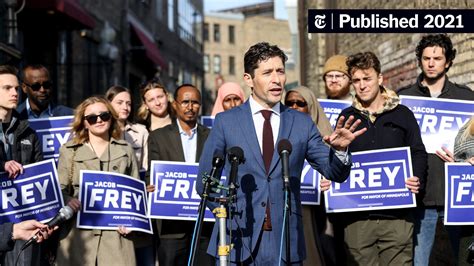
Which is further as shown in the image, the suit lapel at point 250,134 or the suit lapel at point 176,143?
the suit lapel at point 176,143

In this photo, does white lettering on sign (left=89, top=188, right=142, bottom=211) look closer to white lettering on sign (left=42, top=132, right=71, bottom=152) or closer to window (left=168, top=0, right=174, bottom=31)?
white lettering on sign (left=42, top=132, right=71, bottom=152)

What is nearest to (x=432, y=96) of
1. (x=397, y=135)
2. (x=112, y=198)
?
(x=397, y=135)

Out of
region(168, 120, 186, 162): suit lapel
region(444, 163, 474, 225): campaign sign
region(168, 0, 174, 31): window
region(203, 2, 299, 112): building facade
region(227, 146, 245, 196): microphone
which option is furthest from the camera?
region(203, 2, 299, 112): building facade

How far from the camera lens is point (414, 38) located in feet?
43.7

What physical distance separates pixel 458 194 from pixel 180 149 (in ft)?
8.51

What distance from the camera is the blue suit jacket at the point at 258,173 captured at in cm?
641

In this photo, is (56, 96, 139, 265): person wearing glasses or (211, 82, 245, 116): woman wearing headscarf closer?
(56, 96, 139, 265): person wearing glasses

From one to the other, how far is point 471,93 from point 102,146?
3.19 meters

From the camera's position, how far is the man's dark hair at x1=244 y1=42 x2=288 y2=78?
21.4ft

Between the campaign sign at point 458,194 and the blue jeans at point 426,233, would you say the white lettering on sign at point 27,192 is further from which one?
the campaign sign at point 458,194

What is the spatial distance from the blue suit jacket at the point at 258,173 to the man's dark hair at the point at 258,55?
0.29 m

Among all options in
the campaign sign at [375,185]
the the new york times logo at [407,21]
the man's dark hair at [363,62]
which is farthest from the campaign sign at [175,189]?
the the new york times logo at [407,21]

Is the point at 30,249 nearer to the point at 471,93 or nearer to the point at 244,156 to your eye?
the point at 244,156

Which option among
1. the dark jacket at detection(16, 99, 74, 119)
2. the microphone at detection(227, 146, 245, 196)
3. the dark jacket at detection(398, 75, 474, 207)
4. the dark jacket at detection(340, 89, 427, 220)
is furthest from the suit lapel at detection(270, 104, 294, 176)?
the dark jacket at detection(16, 99, 74, 119)
